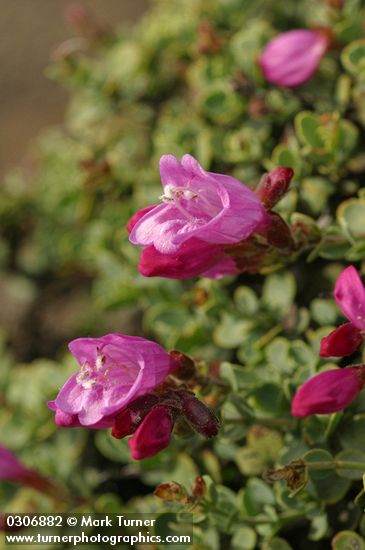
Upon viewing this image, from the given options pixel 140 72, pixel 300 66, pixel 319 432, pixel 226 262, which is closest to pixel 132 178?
pixel 140 72

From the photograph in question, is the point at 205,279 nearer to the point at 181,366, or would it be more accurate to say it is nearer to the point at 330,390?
the point at 181,366

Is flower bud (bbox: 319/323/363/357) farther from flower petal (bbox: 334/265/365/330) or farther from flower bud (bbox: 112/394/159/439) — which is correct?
flower bud (bbox: 112/394/159/439)

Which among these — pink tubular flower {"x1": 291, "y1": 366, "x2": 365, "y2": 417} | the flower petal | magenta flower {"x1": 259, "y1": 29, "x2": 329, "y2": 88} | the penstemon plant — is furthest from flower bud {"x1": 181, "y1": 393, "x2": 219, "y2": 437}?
magenta flower {"x1": 259, "y1": 29, "x2": 329, "y2": 88}

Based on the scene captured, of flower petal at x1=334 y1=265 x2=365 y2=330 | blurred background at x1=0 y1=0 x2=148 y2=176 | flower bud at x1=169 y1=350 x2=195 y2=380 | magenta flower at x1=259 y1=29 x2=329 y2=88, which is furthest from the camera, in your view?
blurred background at x1=0 y1=0 x2=148 y2=176

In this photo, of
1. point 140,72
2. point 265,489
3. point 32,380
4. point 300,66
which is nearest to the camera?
point 265,489

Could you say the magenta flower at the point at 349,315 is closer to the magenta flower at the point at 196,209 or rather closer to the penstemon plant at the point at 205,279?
Answer: the penstemon plant at the point at 205,279

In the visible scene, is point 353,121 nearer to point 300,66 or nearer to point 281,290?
point 300,66
